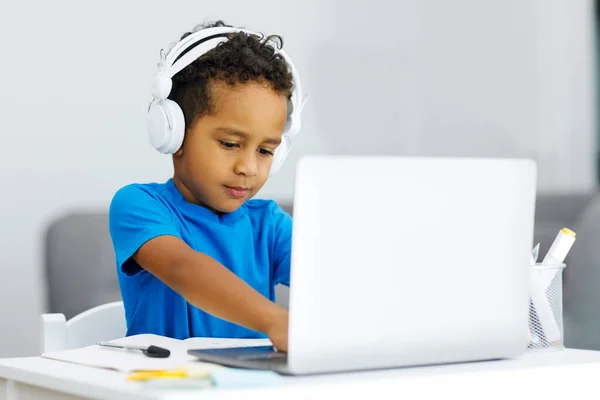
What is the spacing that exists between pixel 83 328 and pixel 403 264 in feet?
2.19

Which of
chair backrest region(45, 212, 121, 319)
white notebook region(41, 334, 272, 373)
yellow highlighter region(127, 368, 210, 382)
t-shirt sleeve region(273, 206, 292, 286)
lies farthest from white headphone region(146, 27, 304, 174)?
chair backrest region(45, 212, 121, 319)

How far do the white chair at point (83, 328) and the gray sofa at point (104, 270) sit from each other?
112 cm

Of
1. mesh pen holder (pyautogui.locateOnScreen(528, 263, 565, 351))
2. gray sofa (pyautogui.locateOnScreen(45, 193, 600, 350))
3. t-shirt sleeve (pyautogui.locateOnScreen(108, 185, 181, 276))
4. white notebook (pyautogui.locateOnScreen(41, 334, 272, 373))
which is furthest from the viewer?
gray sofa (pyautogui.locateOnScreen(45, 193, 600, 350))

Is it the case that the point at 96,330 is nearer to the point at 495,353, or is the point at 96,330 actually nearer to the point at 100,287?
the point at 495,353

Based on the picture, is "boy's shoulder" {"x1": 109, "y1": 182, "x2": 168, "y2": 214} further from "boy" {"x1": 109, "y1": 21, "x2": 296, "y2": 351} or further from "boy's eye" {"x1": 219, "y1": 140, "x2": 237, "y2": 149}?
"boy's eye" {"x1": 219, "y1": 140, "x2": 237, "y2": 149}

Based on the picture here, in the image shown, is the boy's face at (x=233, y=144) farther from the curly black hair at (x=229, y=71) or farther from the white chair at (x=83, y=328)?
the white chair at (x=83, y=328)

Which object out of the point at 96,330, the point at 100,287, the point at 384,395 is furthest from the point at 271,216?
the point at 100,287

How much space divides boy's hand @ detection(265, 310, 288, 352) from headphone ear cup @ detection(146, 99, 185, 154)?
1.56 ft

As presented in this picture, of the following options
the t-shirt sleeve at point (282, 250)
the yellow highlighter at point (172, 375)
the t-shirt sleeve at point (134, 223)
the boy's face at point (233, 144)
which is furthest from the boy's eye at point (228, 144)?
the yellow highlighter at point (172, 375)

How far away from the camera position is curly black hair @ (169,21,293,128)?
136 cm

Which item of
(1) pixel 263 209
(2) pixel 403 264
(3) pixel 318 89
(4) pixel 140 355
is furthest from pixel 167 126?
(3) pixel 318 89

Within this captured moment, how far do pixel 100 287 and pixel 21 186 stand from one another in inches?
16.0

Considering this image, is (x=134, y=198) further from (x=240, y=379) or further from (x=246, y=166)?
(x=240, y=379)

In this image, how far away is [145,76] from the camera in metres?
2.88
